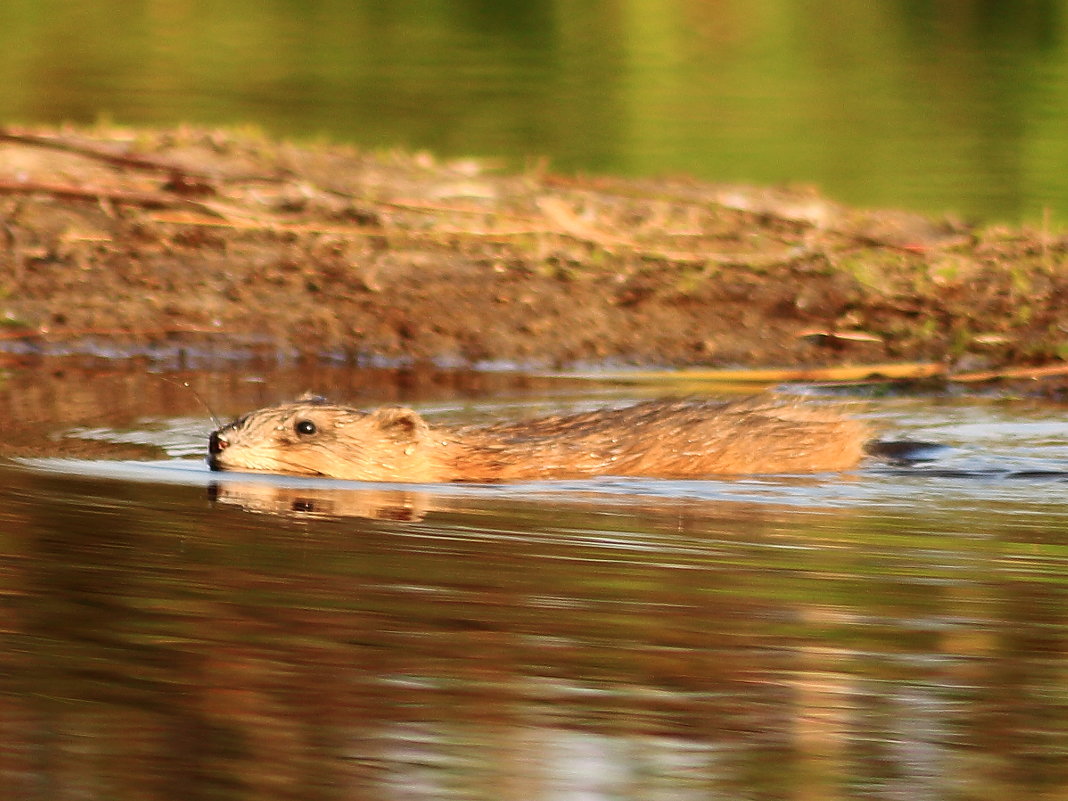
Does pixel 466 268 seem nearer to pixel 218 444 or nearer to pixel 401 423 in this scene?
pixel 401 423

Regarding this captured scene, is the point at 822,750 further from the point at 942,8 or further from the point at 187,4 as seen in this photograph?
the point at 942,8

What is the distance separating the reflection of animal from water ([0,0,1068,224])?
659 cm

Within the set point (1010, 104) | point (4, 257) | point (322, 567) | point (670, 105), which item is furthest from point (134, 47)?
point (322, 567)

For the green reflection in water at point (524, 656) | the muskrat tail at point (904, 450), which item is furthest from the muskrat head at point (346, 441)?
the muskrat tail at point (904, 450)

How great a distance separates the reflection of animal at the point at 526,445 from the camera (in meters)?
7.62

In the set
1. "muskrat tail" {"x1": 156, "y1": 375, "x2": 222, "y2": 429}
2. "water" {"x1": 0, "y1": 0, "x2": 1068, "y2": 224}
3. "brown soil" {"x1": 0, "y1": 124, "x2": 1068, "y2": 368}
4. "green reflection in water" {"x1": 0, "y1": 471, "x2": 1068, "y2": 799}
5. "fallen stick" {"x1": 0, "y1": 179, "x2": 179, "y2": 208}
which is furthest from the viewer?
"water" {"x1": 0, "y1": 0, "x2": 1068, "y2": 224}

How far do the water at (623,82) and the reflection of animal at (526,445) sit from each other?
659cm

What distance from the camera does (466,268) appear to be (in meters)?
12.0

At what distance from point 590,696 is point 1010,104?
17272 millimetres

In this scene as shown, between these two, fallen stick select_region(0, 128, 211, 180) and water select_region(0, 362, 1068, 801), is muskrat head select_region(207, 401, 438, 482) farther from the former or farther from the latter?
fallen stick select_region(0, 128, 211, 180)

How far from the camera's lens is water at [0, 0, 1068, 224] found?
16.3m

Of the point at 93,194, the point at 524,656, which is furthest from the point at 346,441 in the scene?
the point at 93,194

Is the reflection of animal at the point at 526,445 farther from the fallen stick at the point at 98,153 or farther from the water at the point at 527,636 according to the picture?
the fallen stick at the point at 98,153

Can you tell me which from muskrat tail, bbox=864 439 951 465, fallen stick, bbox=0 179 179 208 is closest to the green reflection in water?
muskrat tail, bbox=864 439 951 465
